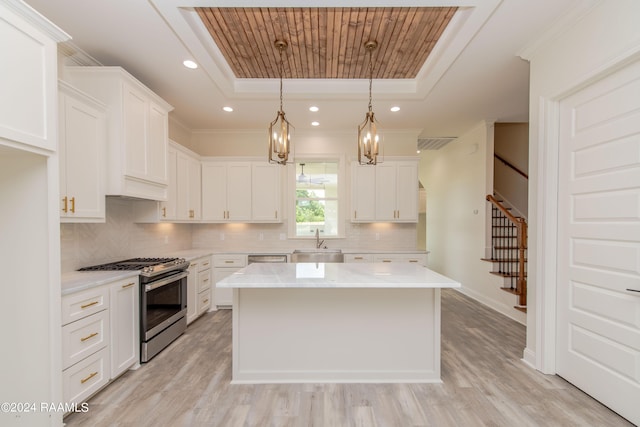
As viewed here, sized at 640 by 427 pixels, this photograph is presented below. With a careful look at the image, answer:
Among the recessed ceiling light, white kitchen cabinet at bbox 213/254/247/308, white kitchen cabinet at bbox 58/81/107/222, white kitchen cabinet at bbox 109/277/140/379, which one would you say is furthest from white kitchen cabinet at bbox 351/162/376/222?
white kitchen cabinet at bbox 58/81/107/222

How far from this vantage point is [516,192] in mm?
5383

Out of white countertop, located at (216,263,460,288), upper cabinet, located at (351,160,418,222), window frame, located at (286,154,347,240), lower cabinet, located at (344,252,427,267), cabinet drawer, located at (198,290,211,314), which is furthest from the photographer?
window frame, located at (286,154,347,240)

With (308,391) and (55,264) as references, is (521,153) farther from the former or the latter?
(55,264)

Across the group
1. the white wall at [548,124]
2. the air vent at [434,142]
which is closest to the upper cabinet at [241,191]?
the air vent at [434,142]

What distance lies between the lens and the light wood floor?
1.93m

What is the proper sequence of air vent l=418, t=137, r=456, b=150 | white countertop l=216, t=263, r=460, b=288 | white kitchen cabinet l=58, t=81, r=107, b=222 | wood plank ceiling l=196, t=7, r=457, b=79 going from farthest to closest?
air vent l=418, t=137, r=456, b=150
wood plank ceiling l=196, t=7, r=457, b=79
white kitchen cabinet l=58, t=81, r=107, b=222
white countertop l=216, t=263, r=460, b=288

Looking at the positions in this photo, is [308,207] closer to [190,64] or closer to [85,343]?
[190,64]

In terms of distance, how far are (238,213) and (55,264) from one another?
118 inches

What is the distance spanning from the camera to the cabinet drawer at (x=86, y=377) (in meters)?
1.94

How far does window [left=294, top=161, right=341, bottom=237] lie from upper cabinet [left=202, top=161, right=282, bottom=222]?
49 centimetres

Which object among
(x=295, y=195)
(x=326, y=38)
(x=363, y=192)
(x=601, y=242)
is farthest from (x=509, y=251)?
(x=326, y=38)

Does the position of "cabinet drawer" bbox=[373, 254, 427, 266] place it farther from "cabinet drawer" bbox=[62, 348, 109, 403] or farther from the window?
"cabinet drawer" bbox=[62, 348, 109, 403]

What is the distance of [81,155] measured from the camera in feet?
7.80

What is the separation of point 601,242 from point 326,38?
2.84 metres
